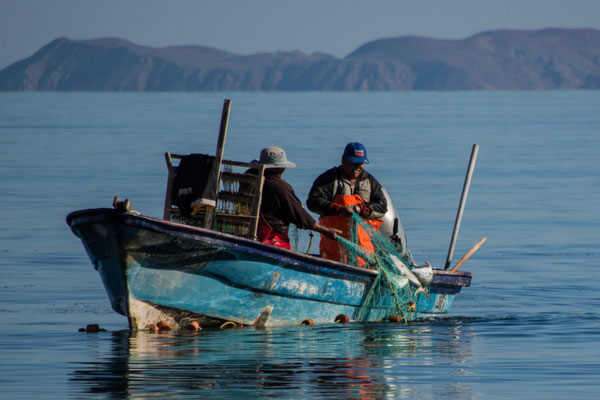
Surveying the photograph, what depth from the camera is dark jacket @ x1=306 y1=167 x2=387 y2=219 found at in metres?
13.7

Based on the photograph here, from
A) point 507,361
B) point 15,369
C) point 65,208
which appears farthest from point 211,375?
point 65,208

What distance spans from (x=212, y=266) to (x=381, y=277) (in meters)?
2.35

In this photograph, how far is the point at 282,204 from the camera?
13.0 m

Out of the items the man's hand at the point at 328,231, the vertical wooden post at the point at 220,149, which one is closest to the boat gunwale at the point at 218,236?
the man's hand at the point at 328,231

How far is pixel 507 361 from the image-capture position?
11961 mm

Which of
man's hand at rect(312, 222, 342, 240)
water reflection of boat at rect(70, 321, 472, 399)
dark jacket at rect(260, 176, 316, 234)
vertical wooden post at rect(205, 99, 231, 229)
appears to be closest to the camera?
water reflection of boat at rect(70, 321, 472, 399)

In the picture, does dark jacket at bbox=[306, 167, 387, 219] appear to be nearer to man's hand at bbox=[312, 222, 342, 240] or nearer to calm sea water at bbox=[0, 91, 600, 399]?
man's hand at bbox=[312, 222, 342, 240]

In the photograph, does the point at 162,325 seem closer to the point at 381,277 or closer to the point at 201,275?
the point at 201,275

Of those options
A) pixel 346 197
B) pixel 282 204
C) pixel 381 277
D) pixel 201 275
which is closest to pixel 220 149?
pixel 282 204

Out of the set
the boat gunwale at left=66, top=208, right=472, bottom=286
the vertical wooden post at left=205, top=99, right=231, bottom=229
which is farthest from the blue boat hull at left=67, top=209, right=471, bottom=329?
the vertical wooden post at left=205, top=99, right=231, bottom=229

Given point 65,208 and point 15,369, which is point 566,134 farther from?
point 15,369

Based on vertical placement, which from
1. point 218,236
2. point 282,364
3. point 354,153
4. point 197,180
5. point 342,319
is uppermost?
point 354,153

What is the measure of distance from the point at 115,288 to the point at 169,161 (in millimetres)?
1502

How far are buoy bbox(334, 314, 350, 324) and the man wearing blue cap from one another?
2.20 ft
